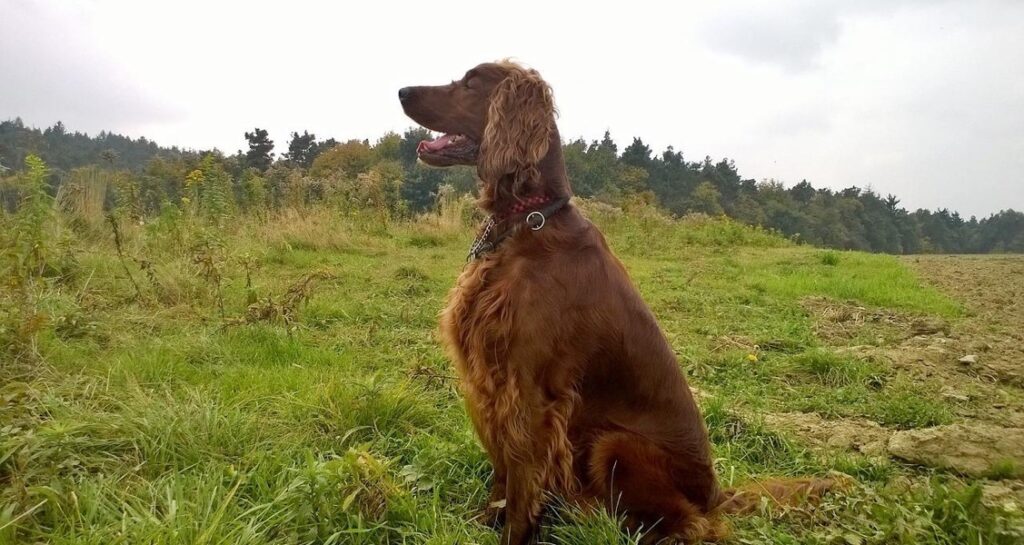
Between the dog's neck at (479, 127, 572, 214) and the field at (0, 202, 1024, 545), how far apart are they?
0.94 m

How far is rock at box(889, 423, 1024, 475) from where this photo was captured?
2324 mm

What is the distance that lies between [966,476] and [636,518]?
1377 mm

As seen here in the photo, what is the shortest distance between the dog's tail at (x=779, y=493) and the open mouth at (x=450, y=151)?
1595 millimetres

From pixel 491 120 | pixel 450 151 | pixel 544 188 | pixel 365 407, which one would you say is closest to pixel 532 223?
pixel 544 188

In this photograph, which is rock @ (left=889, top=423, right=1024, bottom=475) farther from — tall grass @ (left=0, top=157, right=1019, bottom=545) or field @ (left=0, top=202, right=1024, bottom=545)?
tall grass @ (left=0, top=157, right=1019, bottom=545)

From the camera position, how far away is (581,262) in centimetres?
208

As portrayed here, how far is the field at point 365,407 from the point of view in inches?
68.1

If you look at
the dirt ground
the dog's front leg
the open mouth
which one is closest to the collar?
the open mouth

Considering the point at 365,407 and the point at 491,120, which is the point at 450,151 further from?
the point at 365,407

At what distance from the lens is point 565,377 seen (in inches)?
79.0

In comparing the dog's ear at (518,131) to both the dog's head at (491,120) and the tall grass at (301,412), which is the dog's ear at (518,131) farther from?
the tall grass at (301,412)

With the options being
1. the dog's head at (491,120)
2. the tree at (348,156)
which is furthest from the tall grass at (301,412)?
the tree at (348,156)

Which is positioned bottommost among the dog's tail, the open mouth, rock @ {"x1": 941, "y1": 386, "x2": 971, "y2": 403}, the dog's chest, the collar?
the dog's tail

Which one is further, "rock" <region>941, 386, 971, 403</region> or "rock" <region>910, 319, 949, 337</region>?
"rock" <region>910, 319, 949, 337</region>
